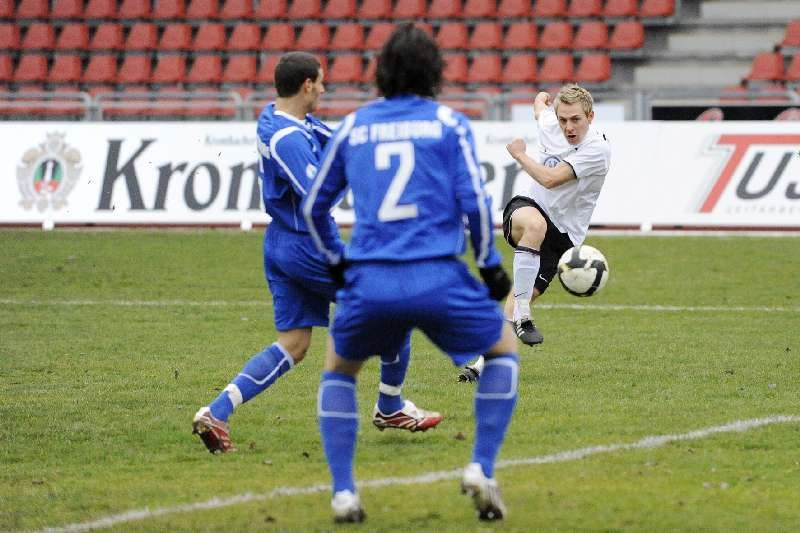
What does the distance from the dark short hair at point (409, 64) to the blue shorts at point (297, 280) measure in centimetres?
168

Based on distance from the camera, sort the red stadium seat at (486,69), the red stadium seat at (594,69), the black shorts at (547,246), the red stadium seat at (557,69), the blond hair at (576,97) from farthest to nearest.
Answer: the red stadium seat at (486,69)
the red stadium seat at (594,69)
the red stadium seat at (557,69)
the black shorts at (547,246)
the blond hair at (576,97)

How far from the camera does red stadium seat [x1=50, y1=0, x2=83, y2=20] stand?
28250 mm

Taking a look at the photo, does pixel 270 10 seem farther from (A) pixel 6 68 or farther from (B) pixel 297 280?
(B) pixel 297 280

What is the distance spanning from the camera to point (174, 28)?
90.6ft

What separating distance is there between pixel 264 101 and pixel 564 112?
41.7ft

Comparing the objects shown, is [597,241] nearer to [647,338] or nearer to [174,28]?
[647,338]

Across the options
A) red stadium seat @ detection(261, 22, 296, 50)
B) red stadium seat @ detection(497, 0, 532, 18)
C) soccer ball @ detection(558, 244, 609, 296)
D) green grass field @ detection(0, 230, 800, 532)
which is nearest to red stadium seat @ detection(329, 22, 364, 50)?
red stadium seat @ detection(261, 22, 296, 50)

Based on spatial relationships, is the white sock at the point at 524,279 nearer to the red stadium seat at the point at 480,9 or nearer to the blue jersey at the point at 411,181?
the blue jersey at the point at 411,181

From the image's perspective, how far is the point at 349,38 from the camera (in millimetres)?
26578

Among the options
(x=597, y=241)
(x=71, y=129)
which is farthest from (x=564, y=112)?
(x=71, y=129)

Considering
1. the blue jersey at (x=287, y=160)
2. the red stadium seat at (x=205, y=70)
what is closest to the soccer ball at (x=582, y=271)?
the blue jersey at (x=287, y=160)

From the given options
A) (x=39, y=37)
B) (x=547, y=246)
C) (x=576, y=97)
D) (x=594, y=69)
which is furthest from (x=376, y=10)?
(x=576, y=97)

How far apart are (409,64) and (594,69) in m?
20.6

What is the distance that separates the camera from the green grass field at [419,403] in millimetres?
5375
